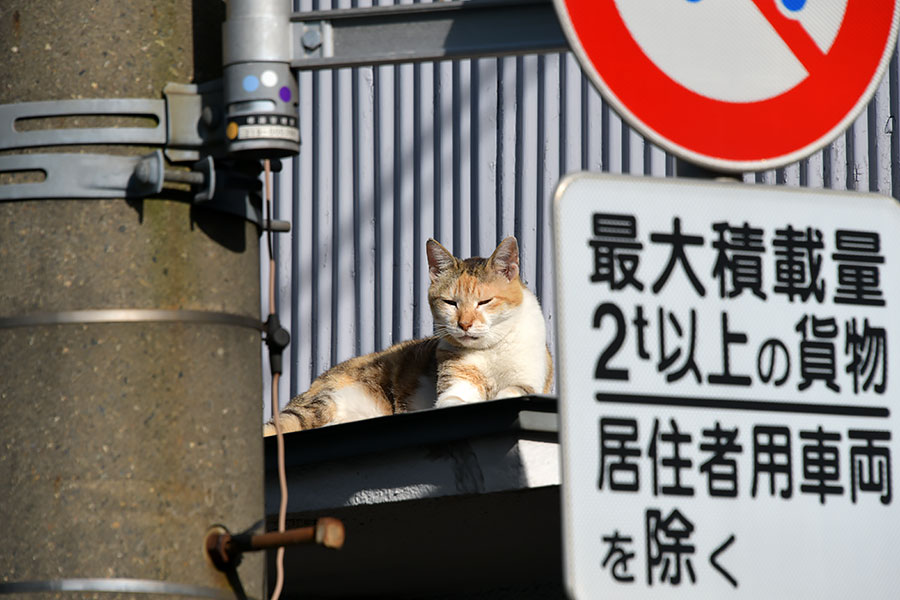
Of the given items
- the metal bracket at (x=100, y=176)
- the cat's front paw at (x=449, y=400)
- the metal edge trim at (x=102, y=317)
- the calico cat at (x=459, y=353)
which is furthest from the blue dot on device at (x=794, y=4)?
the calico cat at (x=459, y=353)

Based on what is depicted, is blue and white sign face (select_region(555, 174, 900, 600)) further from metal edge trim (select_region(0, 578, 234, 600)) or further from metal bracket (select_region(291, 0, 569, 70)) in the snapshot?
metal edge trim (select_region(0, 578, 234, 600))

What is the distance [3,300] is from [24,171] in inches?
9.9

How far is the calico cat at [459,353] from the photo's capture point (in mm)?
6738

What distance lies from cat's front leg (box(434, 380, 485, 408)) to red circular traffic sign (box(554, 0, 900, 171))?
13.7 ft

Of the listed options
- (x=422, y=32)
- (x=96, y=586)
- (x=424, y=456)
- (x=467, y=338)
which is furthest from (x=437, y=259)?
(x=96, y=586)

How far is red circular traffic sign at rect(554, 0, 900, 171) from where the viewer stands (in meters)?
2.21

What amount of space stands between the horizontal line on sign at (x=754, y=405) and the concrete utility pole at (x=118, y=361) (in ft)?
2.87

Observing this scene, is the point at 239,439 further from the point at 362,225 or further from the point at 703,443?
the point at 362,225

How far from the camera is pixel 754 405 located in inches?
80.4

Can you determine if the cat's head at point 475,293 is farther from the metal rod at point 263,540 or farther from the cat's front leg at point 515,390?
the metal rod at point 263,540

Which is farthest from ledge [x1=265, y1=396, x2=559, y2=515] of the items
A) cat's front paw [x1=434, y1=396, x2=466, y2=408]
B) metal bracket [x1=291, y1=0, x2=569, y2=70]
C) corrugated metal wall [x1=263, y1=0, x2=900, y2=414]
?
corrugated metal wall [x1=263, y1=0, x2=900, y2=414]

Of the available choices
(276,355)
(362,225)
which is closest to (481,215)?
(362,225)

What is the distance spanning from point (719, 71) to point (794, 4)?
20cm

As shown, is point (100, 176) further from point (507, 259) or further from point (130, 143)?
point (507, 259)
